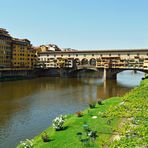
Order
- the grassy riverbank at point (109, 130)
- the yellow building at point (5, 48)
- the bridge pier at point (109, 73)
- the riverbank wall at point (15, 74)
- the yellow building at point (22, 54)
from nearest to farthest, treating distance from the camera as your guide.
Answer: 1. the grassy riverbank at point (109, 130)
2. the riverbank wall at point (15, 74)
3. the yellow building at point (5, 48)
4. the bridge pier at point (109, 73)
5. the yellow building at point (22, 54)

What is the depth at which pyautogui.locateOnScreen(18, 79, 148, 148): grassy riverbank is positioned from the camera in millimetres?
18281

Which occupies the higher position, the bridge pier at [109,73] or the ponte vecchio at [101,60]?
the ponte vecchio at [101,60]

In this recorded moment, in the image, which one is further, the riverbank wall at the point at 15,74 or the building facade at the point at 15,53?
the building facade at the point at 15,53

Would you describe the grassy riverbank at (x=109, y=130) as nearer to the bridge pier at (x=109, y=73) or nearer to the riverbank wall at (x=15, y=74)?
the riverbank wall at (x=15, y=74)

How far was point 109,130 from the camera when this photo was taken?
72.1ft

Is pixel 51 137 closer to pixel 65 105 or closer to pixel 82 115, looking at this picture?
pixel 82 115

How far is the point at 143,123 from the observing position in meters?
21.5

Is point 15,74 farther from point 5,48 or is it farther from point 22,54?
point 22,54

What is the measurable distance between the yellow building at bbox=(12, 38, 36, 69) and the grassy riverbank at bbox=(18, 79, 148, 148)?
81.8m

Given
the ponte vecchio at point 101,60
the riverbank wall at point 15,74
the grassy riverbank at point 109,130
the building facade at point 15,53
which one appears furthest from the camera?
the ponte vecchio at point 101,60

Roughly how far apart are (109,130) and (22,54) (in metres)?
93.4

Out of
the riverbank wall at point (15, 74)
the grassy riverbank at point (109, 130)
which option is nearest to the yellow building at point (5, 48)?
the riverbank wall at point (15, 74)

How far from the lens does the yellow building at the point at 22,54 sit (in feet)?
350

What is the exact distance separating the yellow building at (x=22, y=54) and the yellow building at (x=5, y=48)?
2.45m
